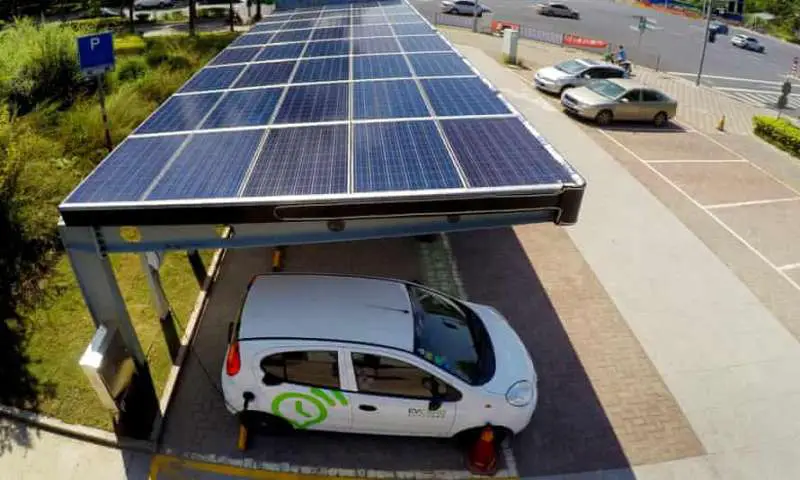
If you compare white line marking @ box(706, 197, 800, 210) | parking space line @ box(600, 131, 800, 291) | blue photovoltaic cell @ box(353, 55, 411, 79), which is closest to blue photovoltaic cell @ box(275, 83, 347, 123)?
blue photovoltaic cell @ box(353, 55, 411, 79)

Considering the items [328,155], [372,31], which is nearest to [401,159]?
[328,155]

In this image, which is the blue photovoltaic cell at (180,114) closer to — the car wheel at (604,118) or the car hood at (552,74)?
the car wheel at (604,118)

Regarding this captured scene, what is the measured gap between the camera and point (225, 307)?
932 centimetres

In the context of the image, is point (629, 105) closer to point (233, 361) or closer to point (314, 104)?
point (314, 104)

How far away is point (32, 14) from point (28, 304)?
131ft

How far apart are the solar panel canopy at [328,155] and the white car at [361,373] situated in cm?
147

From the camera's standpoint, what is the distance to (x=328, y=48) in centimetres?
1320

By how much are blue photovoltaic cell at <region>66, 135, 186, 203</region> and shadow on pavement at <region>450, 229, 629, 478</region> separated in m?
5.52

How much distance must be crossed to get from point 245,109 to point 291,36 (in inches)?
311

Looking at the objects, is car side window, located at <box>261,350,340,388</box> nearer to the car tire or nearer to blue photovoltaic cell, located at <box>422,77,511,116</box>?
the car tire

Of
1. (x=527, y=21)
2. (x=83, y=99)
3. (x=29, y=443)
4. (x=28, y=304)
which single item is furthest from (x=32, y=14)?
(x=29, y=443)

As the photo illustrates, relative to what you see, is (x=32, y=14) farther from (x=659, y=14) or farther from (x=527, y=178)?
(x=659, y=14)

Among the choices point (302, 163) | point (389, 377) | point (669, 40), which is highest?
point (669, 40)

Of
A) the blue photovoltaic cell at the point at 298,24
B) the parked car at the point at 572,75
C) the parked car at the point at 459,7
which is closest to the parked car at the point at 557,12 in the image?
the parked car at the point at 459,7
